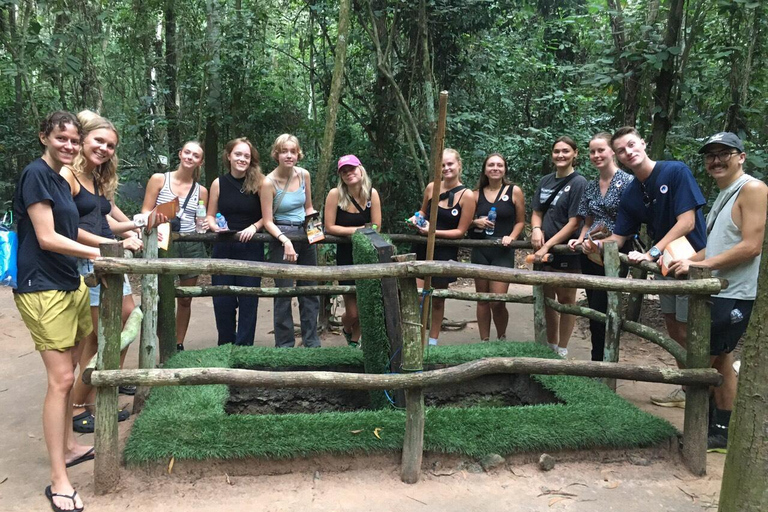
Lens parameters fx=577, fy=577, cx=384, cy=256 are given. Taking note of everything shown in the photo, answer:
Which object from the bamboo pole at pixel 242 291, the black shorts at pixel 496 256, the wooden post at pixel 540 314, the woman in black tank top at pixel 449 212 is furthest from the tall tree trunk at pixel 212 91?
the wooden post at pixel 540 314

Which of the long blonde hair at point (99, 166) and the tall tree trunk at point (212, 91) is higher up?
the tall tree trunk at point (212, 91)

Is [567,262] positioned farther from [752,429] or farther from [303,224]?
[752,429]

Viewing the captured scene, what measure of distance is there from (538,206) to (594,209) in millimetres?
549

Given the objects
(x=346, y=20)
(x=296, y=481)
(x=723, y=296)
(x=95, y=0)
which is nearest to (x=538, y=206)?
(x=723, y=296)

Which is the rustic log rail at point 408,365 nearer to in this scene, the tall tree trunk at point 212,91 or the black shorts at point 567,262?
the black shorts at point 567,262

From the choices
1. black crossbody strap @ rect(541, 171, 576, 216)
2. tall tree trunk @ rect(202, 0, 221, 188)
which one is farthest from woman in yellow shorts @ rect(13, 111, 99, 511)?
tall tree trunk @ rect(202, 0, 221, 188)

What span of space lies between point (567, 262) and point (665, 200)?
116cm

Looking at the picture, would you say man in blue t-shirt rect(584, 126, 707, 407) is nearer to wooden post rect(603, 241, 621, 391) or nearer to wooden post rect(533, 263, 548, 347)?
wooden post rect(603, 241, 621, 391)

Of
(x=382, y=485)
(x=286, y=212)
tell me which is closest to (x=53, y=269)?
(x=382, y=485)

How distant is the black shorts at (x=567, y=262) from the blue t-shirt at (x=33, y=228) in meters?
3.37

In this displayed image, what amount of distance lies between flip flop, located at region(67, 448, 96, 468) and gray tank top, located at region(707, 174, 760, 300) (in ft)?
11.5

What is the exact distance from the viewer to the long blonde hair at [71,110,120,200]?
10.2 feet

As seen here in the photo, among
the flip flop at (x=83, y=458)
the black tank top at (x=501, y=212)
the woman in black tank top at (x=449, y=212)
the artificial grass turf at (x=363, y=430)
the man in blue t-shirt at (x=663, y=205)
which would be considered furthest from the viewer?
the black tank top at (x=501, y=212)

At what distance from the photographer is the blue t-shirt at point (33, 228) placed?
8.39 feet
